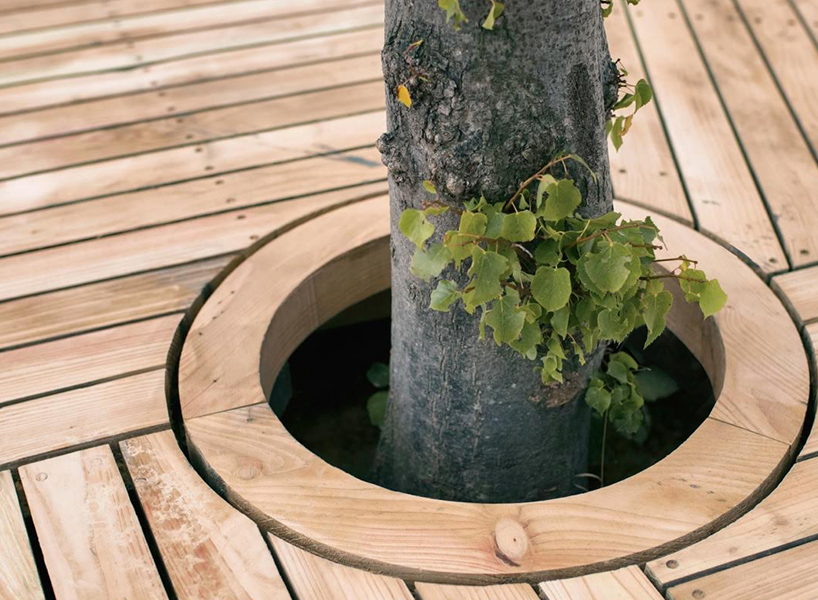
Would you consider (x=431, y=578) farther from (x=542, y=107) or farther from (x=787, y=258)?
(x=787, y=258)

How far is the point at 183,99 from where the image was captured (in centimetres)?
225

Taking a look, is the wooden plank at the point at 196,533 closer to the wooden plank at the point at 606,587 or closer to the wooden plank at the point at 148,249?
the wooden plank at the point at 606,587

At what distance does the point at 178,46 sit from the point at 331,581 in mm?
1670

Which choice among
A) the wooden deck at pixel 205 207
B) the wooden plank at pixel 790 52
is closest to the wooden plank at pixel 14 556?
the wooden deck at pixel 205 207

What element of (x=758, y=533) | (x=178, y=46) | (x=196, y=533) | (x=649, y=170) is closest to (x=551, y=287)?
(x=758, y=533)

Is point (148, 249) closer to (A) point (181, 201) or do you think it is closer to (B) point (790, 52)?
(A) point (181, 201)

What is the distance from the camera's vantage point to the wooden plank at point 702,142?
5.89 ft

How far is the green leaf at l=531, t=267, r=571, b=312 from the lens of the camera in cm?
118

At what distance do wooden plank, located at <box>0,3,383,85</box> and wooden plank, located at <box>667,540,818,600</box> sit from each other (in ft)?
5.84

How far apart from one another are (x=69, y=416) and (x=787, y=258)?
126 cm

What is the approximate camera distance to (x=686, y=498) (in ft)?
4.21

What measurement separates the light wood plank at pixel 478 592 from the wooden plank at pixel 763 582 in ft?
0.58

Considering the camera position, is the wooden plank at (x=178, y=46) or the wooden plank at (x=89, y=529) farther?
the wooden plank at (x=178, y=46)

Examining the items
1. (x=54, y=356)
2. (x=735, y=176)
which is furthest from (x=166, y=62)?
(x=735, y=176)
